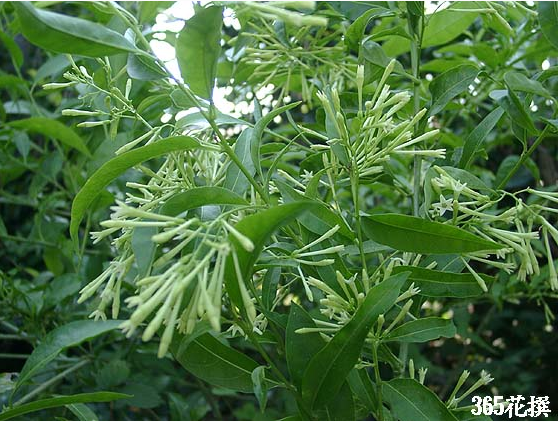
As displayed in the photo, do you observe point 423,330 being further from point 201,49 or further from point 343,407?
point 201,49

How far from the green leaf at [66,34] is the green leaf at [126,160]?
0.09 meters

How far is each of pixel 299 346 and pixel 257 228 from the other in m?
0.17

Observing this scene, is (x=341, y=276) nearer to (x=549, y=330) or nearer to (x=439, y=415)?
(x=439, y=415)

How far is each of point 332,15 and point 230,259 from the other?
490mm

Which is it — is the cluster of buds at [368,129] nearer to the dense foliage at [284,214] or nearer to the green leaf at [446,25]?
the dense foliage at [284,214]

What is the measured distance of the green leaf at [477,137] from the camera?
86cm

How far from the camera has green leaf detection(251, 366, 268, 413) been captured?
2.07ft

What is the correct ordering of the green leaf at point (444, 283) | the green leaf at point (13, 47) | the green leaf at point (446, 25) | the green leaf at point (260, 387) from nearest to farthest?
1. the green leaf at point (260, 387)
2. the green leaf at point (444, 283)
3. the green leaf at point (446, 25)
4. the green leaf at point (13, 47)

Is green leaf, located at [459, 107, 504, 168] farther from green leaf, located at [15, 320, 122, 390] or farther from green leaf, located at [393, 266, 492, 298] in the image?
green leaf, located at [15, 320, 122, 390]

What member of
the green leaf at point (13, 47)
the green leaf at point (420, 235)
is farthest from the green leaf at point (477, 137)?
the green leaf at point (13, 47)

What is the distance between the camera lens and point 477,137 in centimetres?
86

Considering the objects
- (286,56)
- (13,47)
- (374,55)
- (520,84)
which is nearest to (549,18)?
(520,84)

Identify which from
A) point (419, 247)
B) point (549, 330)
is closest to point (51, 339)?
point (419, 247)

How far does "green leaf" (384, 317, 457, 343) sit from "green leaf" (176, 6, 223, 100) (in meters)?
0.32
